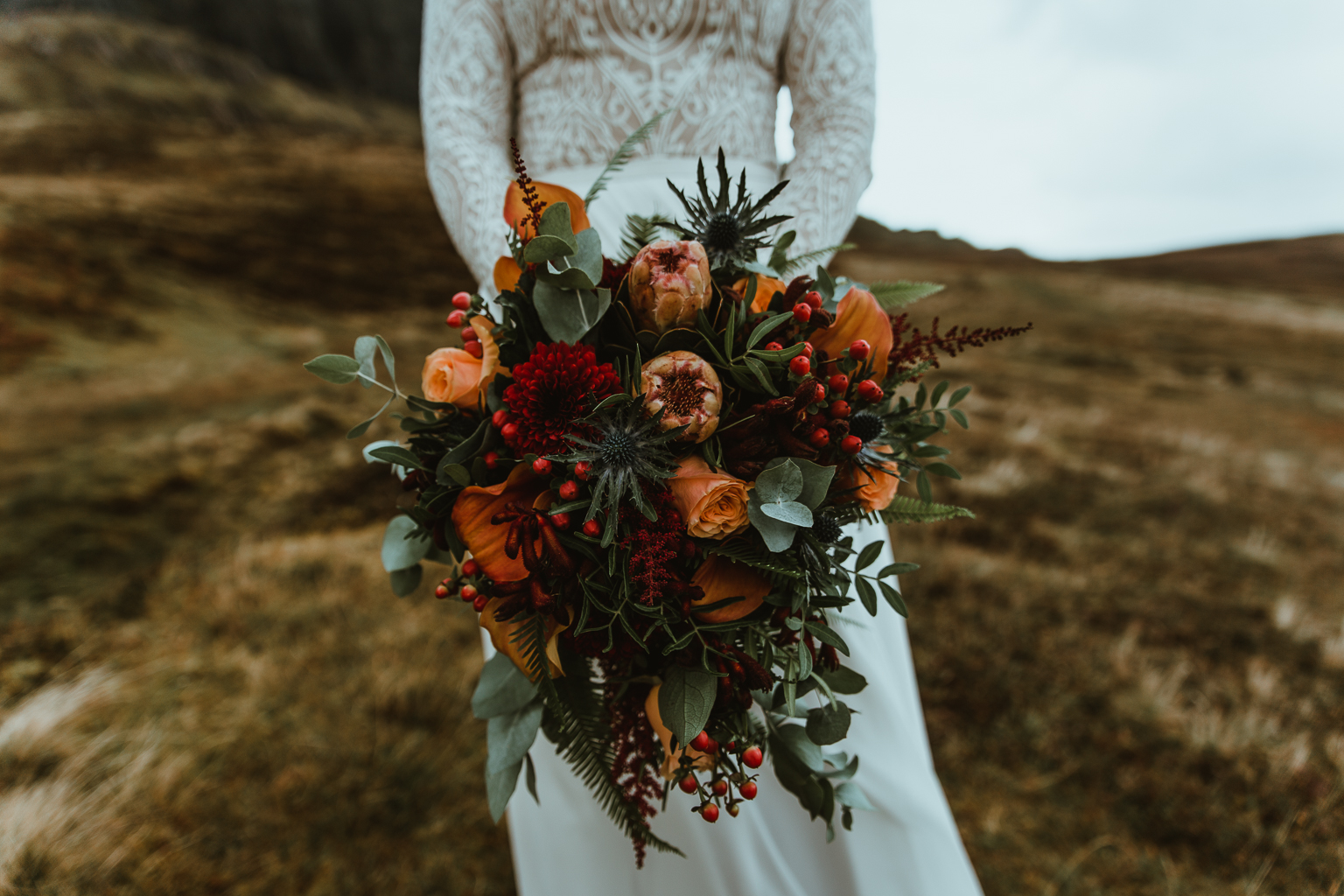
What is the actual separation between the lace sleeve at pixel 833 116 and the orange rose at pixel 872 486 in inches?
22.2

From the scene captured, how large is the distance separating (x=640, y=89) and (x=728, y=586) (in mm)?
1030

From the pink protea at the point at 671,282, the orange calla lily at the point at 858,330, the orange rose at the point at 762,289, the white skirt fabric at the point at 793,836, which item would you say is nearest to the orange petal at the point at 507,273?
the pink protea at the point at 671,282

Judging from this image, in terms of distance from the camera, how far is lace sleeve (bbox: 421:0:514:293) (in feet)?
3.54

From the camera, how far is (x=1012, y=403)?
476 cm

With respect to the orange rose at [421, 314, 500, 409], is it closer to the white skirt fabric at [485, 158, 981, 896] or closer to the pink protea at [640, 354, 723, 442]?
the pink protea at [640, 354, 723, 442]

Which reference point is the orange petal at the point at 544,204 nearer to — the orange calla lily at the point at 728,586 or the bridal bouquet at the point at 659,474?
the bridal bouquet at the point at 659,474

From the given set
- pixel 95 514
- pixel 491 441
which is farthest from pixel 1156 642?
pixel 95 514

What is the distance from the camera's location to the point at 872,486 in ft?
2.14

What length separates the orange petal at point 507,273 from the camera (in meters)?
0.65

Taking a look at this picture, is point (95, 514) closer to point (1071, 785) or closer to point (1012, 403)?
point (1071, 785)

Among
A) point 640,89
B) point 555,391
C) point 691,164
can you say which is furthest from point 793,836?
point 640,89

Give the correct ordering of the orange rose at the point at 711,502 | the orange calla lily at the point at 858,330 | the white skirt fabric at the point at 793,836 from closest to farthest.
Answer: the orange rose at the point at 711,502, the orange calla lily at the point at 858,330, the white skirt fabric at the point at 793,836

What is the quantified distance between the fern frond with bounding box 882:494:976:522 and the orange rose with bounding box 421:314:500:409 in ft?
1.63

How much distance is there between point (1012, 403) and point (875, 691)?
4.51m
